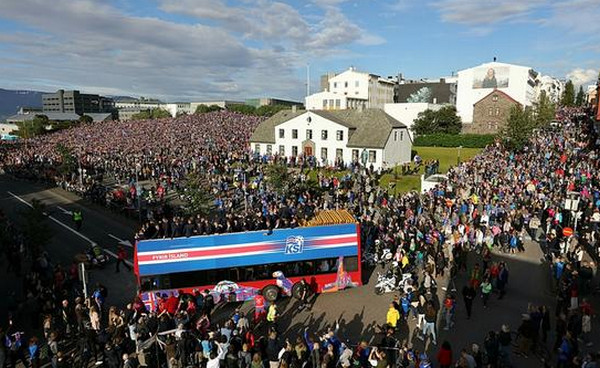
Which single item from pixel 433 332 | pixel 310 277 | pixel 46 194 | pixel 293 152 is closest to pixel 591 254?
pixel 433 332

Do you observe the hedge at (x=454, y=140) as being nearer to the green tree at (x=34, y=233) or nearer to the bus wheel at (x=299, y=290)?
the bus wheel at (x=299, y=290)

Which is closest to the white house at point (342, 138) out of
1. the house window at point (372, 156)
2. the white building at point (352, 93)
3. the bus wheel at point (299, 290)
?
the house window at point (372, 156)

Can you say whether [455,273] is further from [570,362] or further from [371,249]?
[570,362]

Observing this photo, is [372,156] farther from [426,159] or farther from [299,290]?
[299,290]

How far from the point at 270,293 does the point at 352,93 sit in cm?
9811

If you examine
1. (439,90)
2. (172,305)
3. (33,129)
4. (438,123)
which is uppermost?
(439,90)

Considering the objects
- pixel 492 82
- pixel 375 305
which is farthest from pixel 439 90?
pixel 375 305

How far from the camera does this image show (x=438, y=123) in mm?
73625

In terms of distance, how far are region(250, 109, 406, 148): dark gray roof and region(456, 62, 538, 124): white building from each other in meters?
43.3

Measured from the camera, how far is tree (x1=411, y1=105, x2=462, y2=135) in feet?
238

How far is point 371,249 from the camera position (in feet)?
73.7

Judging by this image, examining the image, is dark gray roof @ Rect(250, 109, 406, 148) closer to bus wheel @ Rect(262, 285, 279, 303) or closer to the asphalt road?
the asphalt road

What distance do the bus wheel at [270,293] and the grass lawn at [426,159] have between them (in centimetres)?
2053

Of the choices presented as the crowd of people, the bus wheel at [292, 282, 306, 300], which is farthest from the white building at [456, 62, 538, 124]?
the bus wheel at [292, 282, 306, 300]
